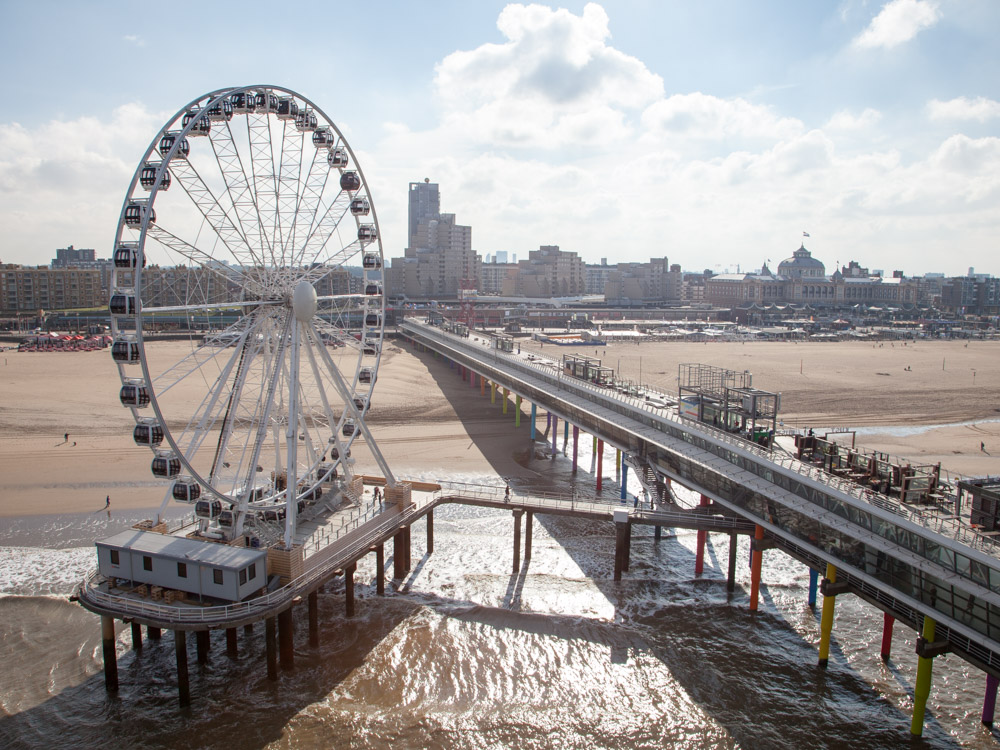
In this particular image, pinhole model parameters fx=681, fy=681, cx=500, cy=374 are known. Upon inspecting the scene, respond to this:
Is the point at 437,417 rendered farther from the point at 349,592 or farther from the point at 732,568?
the point at 732,568

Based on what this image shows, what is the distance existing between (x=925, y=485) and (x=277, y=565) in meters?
Answer: 19.9

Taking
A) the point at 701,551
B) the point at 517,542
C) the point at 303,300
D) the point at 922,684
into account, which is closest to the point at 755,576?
the point at 701,551

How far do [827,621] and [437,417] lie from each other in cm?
3577

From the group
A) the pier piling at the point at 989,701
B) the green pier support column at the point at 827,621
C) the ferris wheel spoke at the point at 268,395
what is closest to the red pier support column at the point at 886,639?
the green pier support column at the point at 827,621

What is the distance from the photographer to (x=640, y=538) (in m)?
31.4

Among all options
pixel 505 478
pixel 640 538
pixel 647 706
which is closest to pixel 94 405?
pixel 505 478

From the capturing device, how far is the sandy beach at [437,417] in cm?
3750

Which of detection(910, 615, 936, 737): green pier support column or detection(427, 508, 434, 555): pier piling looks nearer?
detection(910, 615, 936, 737): green pier support column

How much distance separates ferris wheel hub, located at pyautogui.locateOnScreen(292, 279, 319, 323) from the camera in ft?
75.6

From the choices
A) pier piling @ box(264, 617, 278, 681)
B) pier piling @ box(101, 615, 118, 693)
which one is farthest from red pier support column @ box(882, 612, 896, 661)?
pier piling @ box(101, 615, 118, 693)

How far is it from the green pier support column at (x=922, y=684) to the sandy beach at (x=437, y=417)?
2385cm

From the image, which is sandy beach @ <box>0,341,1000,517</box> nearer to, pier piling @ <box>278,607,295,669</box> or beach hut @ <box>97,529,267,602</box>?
beach hut @ <box>97,529,267,602</box>

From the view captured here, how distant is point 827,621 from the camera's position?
2091 cm

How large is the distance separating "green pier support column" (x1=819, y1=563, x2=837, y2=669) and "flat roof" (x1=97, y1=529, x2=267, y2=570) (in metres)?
17.0
